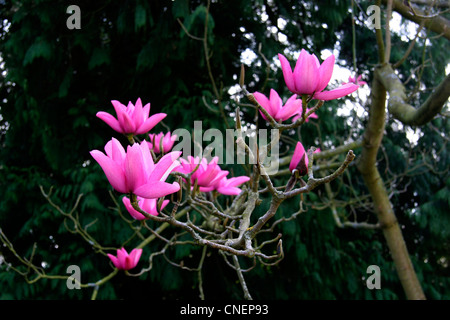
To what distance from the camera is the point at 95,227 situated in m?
2.42

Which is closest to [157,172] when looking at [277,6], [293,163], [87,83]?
[293,163]

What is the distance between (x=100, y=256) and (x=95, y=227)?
0.31 meters

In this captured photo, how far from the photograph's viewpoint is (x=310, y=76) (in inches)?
24.0

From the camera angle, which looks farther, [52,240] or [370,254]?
[370,254]

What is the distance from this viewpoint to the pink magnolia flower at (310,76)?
0.61 metres

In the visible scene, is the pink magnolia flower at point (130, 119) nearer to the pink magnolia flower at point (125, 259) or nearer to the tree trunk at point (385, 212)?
the pink magnolia flower at point (125, 259)

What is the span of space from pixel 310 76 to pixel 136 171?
297 mm

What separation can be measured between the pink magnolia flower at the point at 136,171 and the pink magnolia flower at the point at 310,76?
0.72 ft

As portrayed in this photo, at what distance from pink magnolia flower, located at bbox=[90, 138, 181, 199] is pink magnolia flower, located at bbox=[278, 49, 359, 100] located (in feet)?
0.72

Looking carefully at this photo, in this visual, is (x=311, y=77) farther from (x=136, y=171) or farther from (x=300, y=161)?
(x=136, y=171)

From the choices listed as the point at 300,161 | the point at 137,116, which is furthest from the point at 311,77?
the point at 137,116

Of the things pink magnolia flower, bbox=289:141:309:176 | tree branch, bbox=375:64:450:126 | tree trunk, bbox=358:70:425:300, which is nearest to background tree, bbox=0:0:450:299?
tree trunk, bbox=358:70:425:300

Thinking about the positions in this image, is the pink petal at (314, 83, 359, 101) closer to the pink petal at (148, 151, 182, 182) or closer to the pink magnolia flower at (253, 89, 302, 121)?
the pink magnolia flower at (253, 89, 302, 121)
